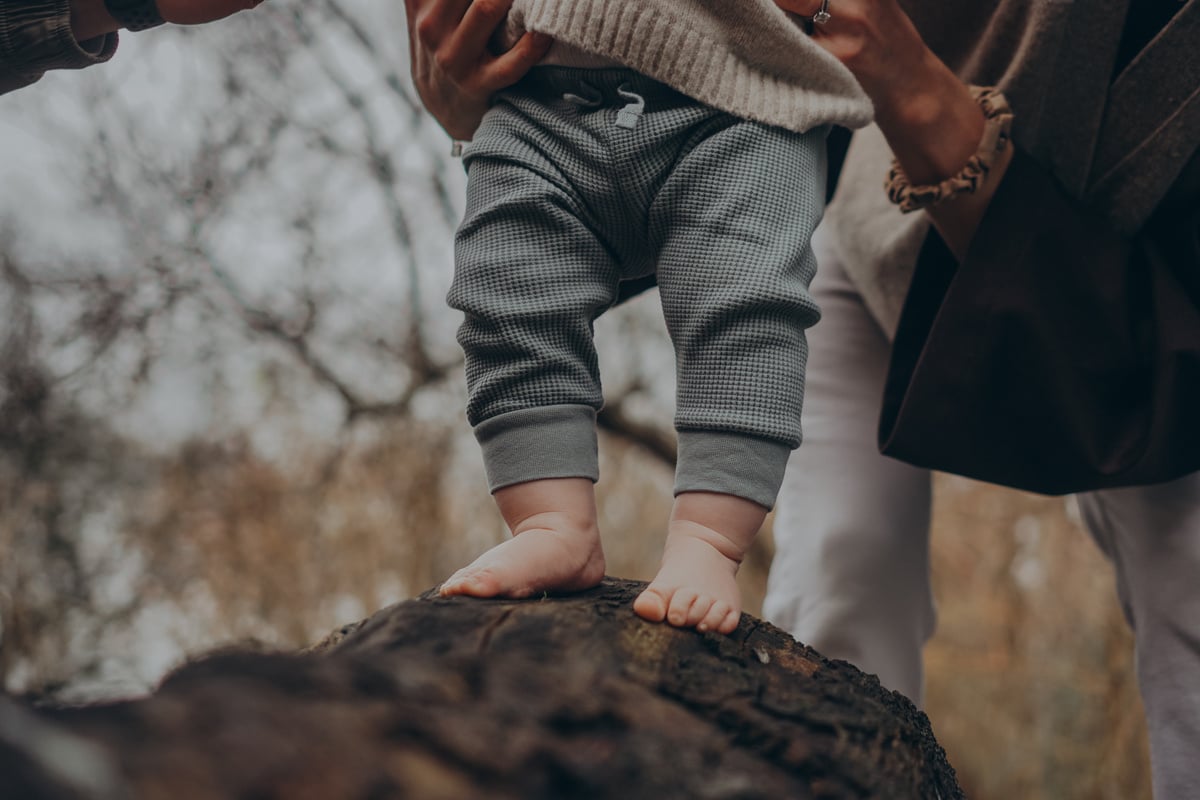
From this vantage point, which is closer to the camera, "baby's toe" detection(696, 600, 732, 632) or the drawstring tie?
"baby's toe" detection(696, 600, 732, 632)

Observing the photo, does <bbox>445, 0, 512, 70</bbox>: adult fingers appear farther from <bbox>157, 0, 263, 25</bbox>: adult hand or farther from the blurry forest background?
the blurry forest background

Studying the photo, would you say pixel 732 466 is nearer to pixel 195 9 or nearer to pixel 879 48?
pixel 879 48

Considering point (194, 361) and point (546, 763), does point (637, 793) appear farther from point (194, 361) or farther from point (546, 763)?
point (194, 361)

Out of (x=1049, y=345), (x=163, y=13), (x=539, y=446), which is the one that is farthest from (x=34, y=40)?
(x=1049, y=345)

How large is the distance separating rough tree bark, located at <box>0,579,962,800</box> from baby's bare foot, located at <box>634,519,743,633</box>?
2 centimetres

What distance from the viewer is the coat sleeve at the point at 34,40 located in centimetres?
101

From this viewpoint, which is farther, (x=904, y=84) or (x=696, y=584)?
(x=904, y=84)

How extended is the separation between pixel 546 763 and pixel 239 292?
3206 mm

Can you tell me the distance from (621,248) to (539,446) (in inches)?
9.6

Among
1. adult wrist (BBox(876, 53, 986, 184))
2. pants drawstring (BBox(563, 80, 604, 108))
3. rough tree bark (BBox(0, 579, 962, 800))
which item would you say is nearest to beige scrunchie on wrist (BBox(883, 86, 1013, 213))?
adult wrist (BBox(876, 53, 986, 184))

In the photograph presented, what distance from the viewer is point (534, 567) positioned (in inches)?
30.9

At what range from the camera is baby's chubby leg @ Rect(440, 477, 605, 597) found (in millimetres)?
766

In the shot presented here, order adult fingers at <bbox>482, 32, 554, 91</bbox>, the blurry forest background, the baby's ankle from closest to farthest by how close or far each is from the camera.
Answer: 1. the baby's ankle
2. adult fingers at <bbox>482, 32, 554, 91</bbox>
3. the blurry forest background

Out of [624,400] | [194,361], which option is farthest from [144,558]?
[624,400]
